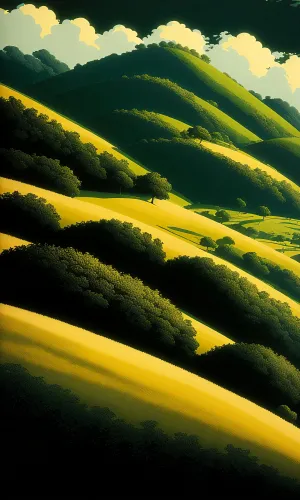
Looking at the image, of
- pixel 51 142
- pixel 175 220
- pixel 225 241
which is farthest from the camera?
pixel 51 142

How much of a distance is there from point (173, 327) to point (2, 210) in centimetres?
745

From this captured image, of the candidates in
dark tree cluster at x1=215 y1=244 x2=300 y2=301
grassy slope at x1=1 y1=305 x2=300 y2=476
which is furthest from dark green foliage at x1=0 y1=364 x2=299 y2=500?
dark tree cluster at x1=215 y1=244 x2=300 y2=301

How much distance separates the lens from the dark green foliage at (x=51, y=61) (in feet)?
57.3

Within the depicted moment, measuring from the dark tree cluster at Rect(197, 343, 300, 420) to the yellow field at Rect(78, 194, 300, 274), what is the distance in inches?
197

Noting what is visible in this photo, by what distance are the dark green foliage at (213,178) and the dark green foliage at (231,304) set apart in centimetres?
364

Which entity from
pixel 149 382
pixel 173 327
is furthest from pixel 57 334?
pixel 173 327

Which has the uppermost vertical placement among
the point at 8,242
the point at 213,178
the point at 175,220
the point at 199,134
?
the point at 199,134

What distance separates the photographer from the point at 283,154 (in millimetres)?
27109

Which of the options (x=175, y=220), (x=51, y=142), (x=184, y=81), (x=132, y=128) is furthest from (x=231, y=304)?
(x=184, y=81)

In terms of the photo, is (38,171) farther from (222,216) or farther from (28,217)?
(222,216)

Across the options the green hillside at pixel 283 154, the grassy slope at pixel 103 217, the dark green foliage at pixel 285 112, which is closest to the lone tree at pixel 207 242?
the grassy slope at pixel 103 217

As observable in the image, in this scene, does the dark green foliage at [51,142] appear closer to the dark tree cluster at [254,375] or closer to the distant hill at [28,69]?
the distant hill at [28,69]

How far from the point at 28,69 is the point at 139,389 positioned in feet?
48.5

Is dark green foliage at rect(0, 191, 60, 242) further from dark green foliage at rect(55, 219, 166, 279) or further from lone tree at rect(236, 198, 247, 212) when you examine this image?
lone tree at rect(236, 198, 247, 212)
